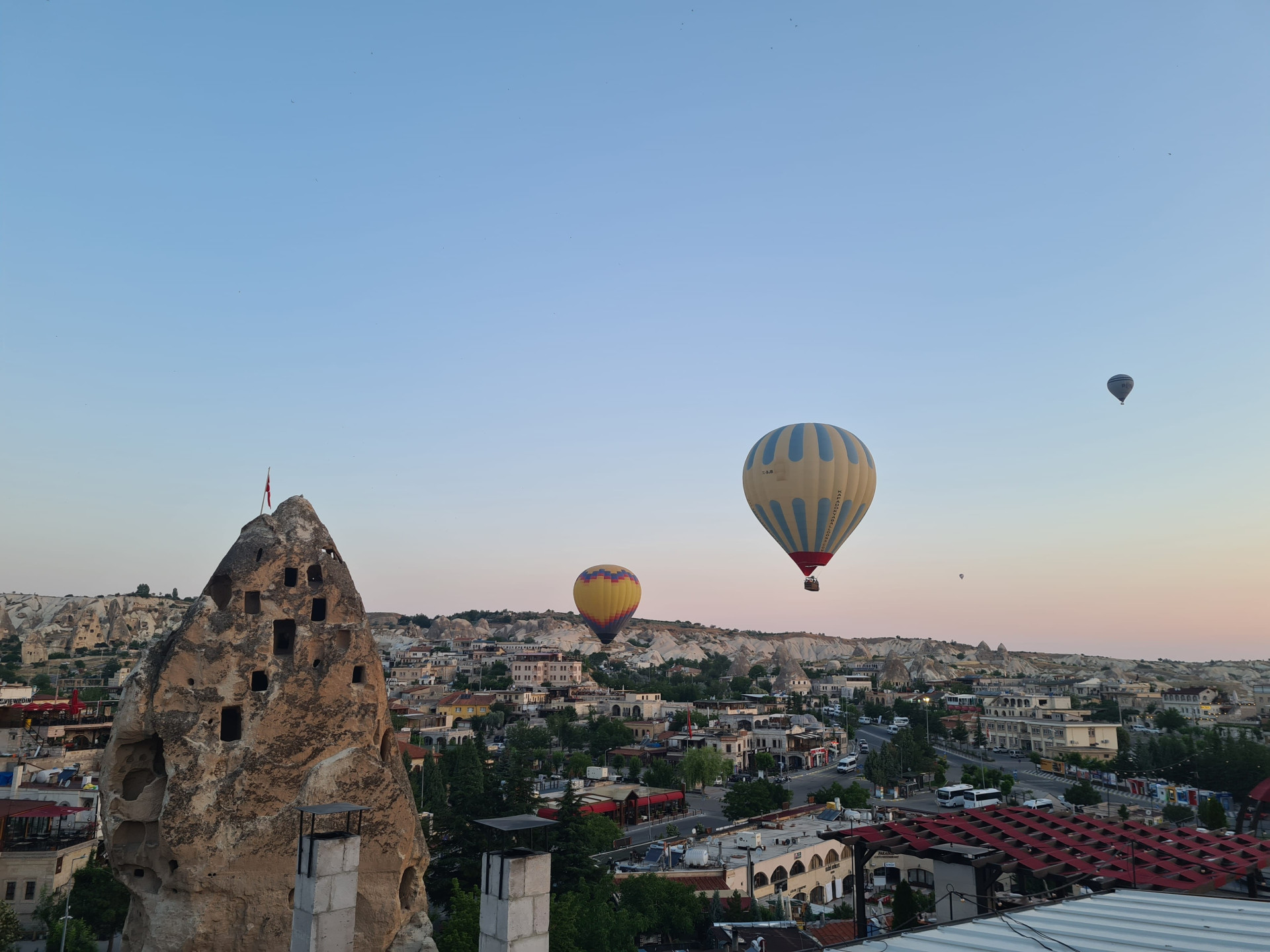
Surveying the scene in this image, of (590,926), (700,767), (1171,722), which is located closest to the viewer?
(590,926)

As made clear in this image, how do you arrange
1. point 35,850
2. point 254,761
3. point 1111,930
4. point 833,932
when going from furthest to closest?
1. point 35,850
2. point 833,932
3. point 254,761
4. point 1111,930

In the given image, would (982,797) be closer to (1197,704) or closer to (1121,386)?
(1121,386)

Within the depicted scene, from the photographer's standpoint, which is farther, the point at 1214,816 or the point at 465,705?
the point at 465,705

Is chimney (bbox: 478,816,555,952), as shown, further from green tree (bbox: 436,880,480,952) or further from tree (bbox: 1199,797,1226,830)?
tree (bbox: 1199,797,1226,830)

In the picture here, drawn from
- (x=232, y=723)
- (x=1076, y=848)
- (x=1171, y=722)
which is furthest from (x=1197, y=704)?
(x=232, y=723)

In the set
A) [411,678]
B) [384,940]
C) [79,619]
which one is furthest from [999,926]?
[79,619]

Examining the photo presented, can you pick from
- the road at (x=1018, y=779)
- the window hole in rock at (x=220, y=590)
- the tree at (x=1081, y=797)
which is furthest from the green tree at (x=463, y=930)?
the tree at (x=1081, y=797)
